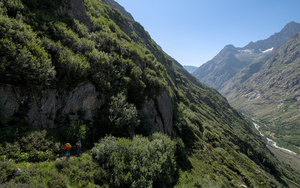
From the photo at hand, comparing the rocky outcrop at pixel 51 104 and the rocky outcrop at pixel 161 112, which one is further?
the rocky outcrop at pixel 161 112

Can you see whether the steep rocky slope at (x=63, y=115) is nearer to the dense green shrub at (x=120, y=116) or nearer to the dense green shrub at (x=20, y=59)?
the dense green shrub at (x=20, y=59)

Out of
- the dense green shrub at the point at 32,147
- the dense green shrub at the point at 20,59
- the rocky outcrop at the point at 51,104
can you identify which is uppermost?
the dense green shrub at the point at 20,59

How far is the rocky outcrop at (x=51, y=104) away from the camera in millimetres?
9742

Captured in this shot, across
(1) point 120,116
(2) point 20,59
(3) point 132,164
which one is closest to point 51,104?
(2) point 20,59

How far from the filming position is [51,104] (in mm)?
12000

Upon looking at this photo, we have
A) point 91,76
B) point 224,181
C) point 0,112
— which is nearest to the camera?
point 0,112

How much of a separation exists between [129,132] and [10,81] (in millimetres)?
12637

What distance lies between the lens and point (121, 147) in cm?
1127

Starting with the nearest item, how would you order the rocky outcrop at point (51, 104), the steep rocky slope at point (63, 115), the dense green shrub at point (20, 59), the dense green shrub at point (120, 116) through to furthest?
1. the steep rocky slope at point (63, 115)
2. the dense green shrub at point (20, 59)
3. the rocky outcrop at point (51, 104)
4. the dense green shrub at point (120, 116)

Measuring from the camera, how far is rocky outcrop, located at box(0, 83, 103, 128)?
9.74 m

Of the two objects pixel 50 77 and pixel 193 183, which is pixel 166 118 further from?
pixel 50 77

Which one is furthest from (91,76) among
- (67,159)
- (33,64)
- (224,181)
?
(224,181)

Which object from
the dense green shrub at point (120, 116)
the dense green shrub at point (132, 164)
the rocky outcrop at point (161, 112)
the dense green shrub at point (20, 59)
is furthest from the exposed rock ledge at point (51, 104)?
the rocky outcrop at point (161, 112)

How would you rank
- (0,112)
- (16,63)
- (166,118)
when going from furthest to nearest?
(166,118), (16,63), (0,112)
